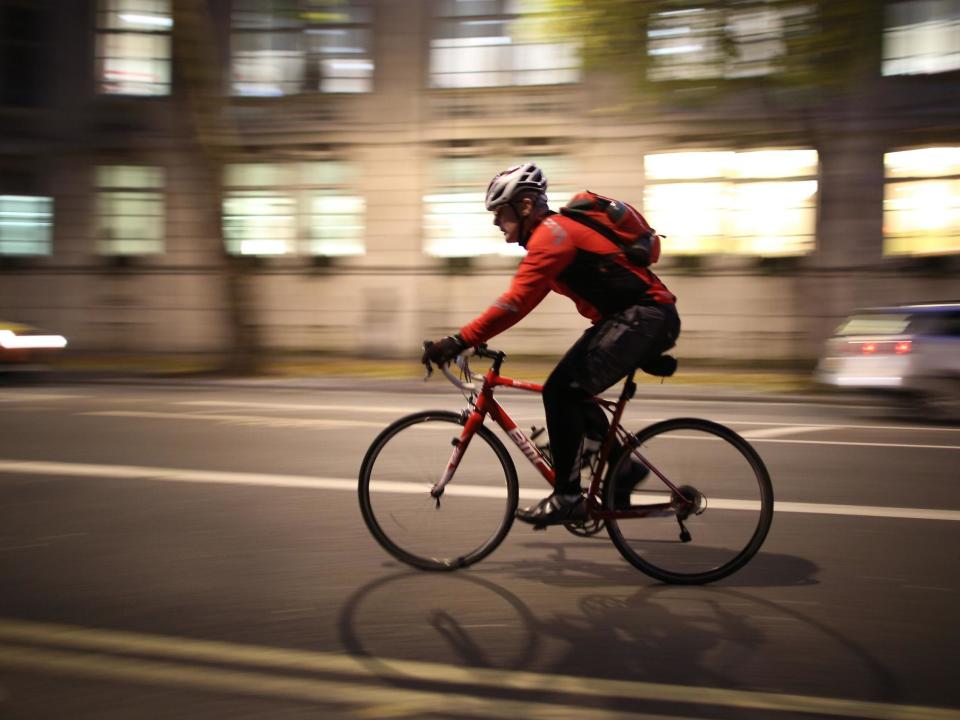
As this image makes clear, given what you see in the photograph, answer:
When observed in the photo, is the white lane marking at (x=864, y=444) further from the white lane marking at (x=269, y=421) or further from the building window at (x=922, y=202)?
the building window at (x=922, y=202)

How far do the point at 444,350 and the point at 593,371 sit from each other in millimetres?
677

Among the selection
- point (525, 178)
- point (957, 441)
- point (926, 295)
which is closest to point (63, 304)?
point (926, 295)

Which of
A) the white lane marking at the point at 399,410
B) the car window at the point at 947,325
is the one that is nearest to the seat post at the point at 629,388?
the white lane marking at the point at 399,410

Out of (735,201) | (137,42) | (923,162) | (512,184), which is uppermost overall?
(137,42)

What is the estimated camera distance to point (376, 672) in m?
3.59

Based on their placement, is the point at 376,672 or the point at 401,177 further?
the point at 401,177

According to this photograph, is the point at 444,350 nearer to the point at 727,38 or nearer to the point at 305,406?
the point at 305,406

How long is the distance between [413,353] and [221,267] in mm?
5695

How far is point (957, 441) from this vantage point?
9539mm

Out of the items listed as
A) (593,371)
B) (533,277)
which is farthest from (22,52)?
(593,371)

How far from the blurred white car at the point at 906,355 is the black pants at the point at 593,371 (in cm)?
726

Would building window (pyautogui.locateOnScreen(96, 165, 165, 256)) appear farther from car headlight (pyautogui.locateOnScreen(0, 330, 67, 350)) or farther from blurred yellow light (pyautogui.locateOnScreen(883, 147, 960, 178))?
blurred yellow light (pyautogui.locateOnScreen(883, 147, 960, 178))

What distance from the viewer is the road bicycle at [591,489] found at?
4711 mm

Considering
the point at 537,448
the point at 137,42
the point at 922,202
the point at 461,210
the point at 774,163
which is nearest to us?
the point at 537,448
